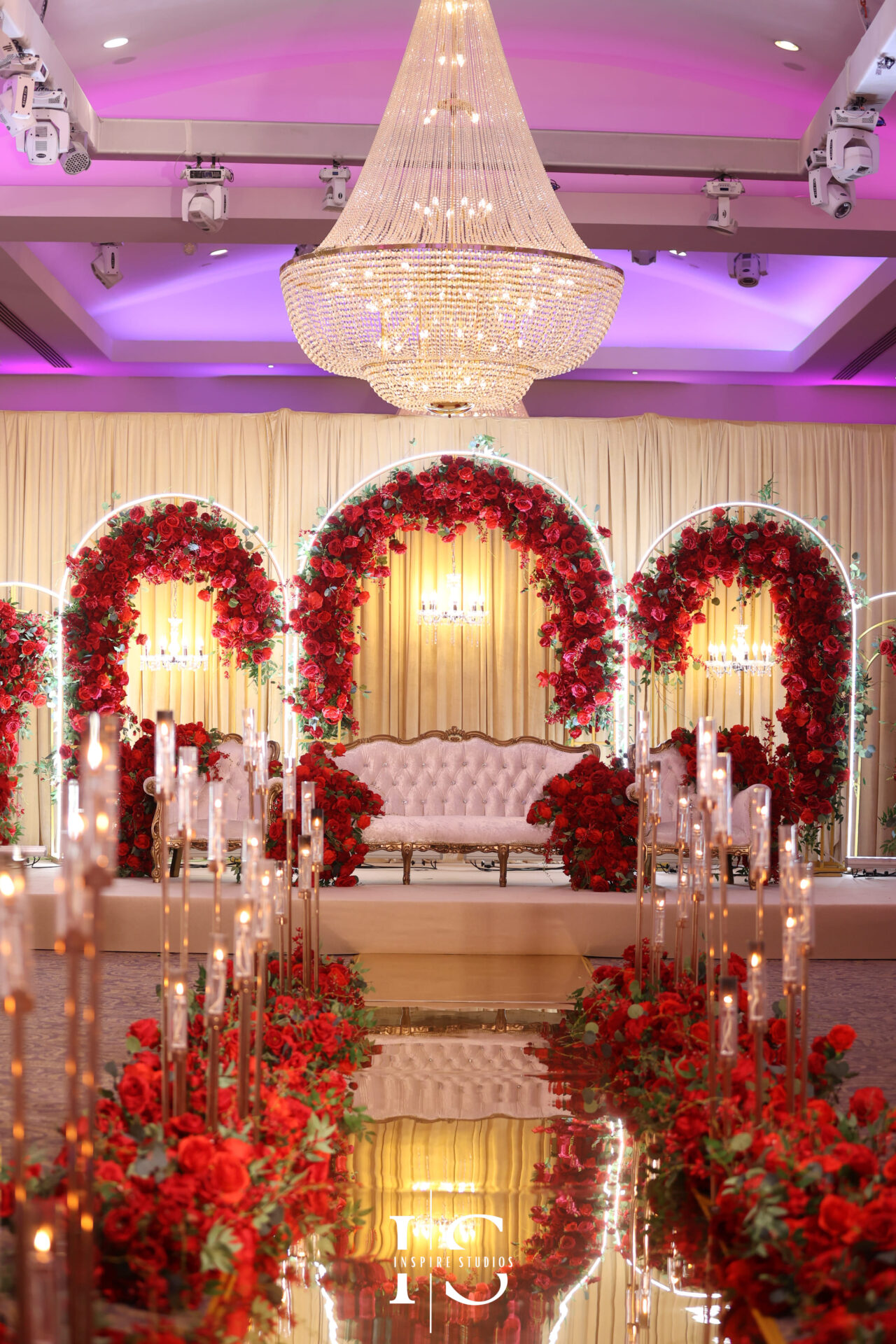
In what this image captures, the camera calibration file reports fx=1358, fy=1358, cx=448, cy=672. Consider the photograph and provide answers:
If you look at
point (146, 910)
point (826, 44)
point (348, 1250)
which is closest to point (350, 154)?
point (826, 44)

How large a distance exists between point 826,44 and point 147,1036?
5284 millimetres

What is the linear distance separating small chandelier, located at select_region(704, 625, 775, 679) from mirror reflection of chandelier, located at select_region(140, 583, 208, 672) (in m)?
3.70

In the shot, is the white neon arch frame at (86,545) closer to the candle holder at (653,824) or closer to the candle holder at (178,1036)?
the candle holder at (653,824)

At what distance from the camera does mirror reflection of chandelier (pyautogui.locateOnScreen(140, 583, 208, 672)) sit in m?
9.80

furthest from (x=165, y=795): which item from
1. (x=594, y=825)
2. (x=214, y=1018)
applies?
(x=594, y=825)

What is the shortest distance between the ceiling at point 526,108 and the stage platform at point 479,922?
12.0 ft

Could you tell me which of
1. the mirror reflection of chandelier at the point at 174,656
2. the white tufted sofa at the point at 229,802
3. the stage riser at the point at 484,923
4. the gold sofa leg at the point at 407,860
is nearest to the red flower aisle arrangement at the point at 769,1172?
the stage riser at the point at 484,923

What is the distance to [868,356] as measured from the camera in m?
10.1

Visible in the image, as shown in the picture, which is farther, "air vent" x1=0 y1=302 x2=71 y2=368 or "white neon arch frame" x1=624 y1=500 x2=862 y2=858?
"white neon arch frame" x1=624 y1=500 x2=862 y2=858

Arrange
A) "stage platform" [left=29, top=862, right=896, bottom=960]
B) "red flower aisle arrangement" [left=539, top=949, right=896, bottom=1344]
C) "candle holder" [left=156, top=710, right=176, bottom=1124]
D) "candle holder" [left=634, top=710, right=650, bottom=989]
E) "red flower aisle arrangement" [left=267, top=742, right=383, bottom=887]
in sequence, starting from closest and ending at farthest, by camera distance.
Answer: "red flower aisle arrangement" [left=539, top=949, right=896, bottom=1344] → "candle holder" [left=156, top=710, right=176, bottom=1124] → "candle holder" [left=634, top=710, right=650, bottom=989] → "stage platform" [left=29, top=862, right=896, bottom=960] → "red flower aisle arrangement" [left=267, top=742, right=383, bottom=887]

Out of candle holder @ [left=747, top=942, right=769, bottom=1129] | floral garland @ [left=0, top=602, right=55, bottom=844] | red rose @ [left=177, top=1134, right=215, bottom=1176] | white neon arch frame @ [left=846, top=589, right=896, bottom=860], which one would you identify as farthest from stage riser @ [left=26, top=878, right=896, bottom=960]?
red rose @ [left=177, top=1134, right=215, bottom=1176]

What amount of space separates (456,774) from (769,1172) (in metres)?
6.14

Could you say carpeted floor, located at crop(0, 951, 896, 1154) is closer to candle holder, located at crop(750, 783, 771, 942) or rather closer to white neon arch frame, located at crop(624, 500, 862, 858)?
candle holder, located at crop(750, 783, 771, 942)

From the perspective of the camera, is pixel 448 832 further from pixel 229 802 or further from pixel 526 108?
pixel 526 108
